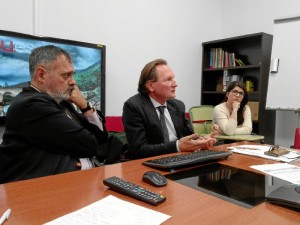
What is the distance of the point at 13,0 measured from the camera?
251 centimetres

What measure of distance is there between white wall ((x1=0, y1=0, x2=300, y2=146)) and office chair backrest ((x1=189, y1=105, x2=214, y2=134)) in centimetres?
55

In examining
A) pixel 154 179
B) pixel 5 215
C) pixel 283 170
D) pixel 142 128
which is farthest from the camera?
pixel 142 128

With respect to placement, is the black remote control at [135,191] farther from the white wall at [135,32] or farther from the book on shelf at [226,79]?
the book on shelf at [226,79]

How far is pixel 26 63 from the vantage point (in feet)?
8.30

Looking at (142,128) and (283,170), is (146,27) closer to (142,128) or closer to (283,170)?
(142,128)

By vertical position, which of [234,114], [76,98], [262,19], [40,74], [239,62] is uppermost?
[262,19]

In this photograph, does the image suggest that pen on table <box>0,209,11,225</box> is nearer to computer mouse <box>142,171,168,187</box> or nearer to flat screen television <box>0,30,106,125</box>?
computer mouse <box>142,171,168,187</box>

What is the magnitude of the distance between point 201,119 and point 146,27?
138 cm

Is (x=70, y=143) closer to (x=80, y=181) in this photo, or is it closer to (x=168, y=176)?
(x=80, y=181)

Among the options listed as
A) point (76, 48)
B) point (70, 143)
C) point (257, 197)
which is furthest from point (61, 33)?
point (257, 197)

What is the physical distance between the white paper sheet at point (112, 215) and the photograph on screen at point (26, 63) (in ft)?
6.58

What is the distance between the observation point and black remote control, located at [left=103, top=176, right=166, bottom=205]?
0.82 m

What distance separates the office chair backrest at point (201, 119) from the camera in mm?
3344

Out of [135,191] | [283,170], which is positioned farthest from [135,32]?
[135,191]
